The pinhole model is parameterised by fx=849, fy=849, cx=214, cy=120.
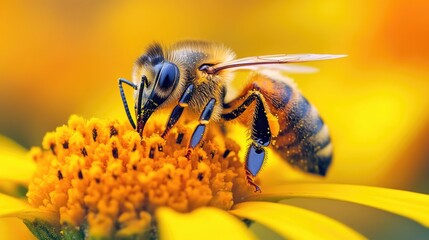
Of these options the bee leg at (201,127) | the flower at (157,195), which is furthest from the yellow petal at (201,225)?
the bee leg at (201,127)

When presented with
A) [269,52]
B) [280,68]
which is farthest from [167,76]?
[269,52]

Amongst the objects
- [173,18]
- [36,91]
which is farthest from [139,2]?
[36,91]

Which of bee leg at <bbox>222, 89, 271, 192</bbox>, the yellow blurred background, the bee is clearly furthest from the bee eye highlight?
the yellow blurred background

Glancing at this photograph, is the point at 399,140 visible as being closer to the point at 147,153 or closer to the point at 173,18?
the point at 173,18

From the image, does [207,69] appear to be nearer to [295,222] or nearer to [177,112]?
[177,112]

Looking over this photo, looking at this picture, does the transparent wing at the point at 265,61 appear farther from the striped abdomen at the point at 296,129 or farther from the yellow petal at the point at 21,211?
the yellow petal at the point at 21,211

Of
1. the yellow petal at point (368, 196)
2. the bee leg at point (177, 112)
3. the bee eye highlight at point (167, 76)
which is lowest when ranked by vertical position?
the yellow petal at point (368, 196)
